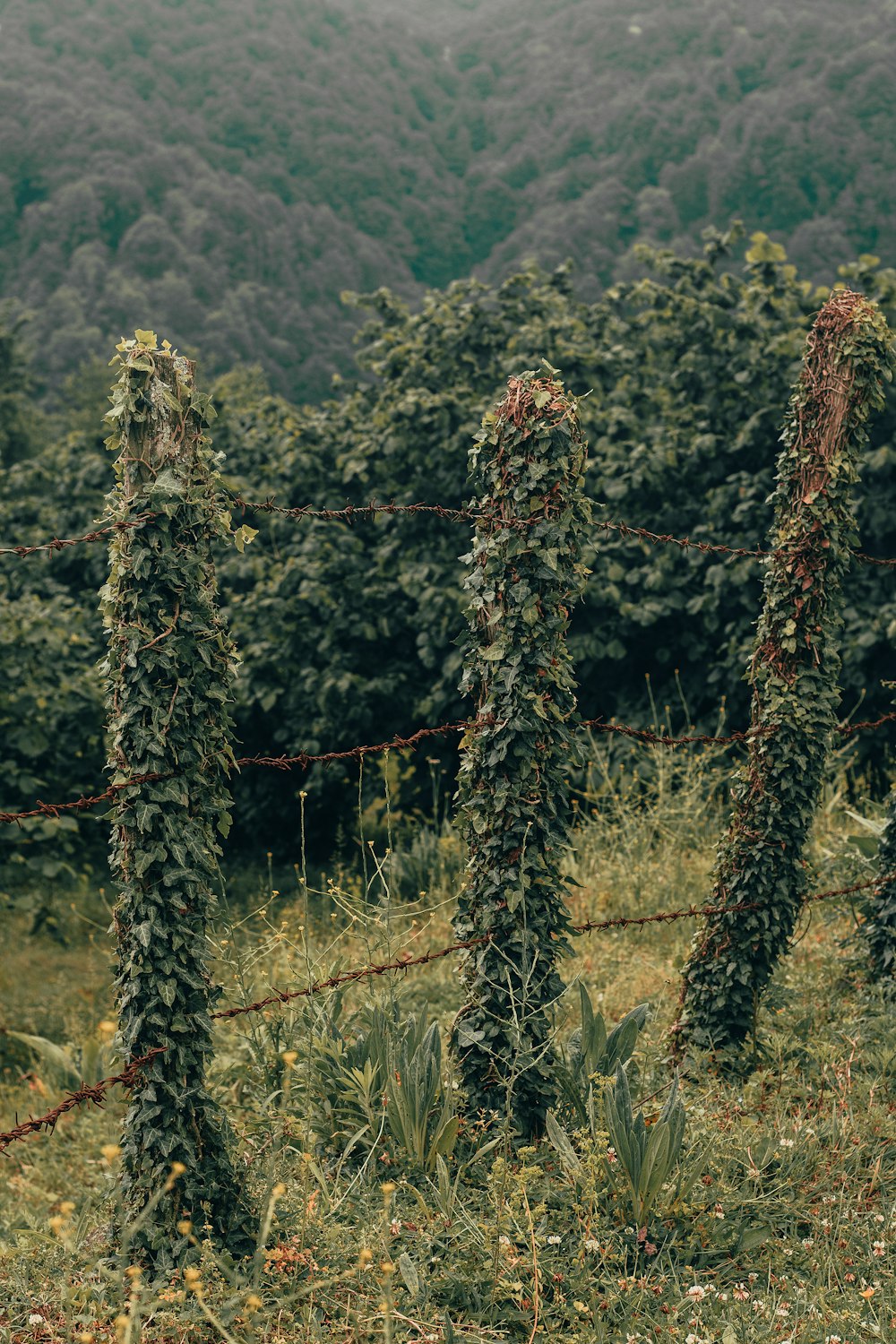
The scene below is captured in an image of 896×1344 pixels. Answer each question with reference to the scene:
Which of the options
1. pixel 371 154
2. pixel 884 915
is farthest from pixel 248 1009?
pixel 371 154

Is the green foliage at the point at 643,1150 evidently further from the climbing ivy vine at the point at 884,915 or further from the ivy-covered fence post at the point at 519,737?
the climbing ivy vine at the point at 884,915

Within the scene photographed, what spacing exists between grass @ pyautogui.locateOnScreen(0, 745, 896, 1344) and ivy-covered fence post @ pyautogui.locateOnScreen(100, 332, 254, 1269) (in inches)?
7.3

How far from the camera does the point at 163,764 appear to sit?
270 cm

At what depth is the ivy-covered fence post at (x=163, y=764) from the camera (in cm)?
267

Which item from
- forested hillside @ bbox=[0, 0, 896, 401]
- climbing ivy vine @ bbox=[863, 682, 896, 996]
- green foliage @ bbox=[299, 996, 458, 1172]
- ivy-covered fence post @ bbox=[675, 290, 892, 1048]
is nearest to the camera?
green foliage @ bbox=[299, 996, 458, 1172]

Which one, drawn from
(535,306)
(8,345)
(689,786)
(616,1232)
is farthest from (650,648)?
(8,345)

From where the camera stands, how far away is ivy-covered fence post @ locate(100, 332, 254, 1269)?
2.67 metres

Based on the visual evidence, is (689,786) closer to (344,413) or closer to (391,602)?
(391,602)

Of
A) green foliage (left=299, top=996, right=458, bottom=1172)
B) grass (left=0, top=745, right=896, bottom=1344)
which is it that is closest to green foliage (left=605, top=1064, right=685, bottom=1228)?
grass (left=0, top=745, right=896, bottom=1344)

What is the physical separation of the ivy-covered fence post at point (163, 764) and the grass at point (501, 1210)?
0.61ft

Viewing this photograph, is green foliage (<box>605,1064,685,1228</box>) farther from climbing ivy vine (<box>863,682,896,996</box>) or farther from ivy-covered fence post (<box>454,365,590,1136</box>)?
climbing ivy vine (<box>863,682,896,996</box>)

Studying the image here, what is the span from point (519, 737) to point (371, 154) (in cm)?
4434

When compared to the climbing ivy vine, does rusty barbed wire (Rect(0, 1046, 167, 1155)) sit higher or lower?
higher

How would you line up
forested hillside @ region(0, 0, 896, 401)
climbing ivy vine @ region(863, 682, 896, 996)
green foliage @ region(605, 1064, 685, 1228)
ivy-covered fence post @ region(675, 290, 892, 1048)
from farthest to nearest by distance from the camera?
1. forested hillside @ region(0, 0, 896, 401)
2. climbing ivy vine @ region(863, 682, 896, 996)
3. ivy-covered fence post @ region(675, 290, 892, 1048)
4. green foliage @ region(605, 1064, 685, 1228)
